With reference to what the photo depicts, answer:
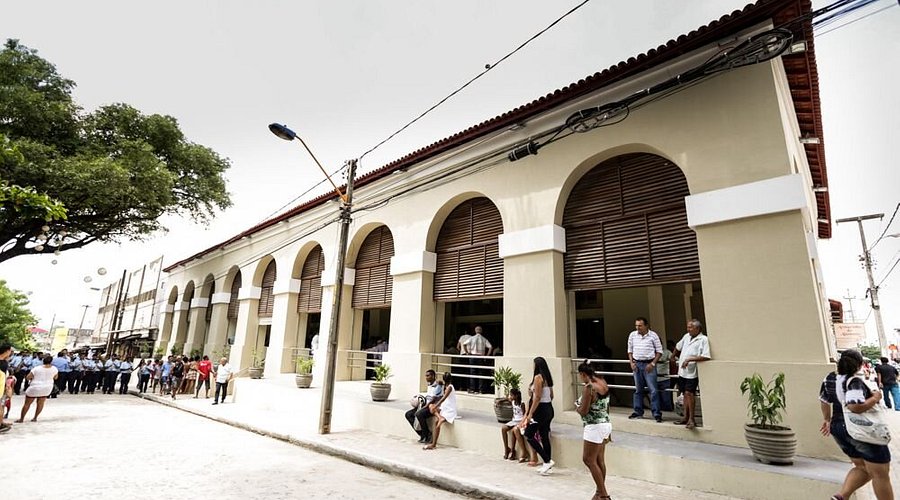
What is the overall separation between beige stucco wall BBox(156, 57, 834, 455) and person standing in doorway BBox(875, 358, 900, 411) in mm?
5132

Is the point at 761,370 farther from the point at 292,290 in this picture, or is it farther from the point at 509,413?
the point at 292,290

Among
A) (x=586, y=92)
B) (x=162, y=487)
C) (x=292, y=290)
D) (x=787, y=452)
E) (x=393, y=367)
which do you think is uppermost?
(x=586, y=92)

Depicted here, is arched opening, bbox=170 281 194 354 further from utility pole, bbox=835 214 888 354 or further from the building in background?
utility pole, bbox=835 214 888 354

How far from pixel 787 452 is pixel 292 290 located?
14.9 metres

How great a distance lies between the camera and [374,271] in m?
13.7

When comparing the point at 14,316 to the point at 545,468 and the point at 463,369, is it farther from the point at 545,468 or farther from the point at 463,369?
the point at 545,468

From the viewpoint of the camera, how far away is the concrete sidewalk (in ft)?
18.1

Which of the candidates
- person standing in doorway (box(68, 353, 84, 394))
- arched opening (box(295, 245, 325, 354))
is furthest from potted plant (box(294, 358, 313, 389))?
person standing in doorway (box(68, 353, 84, 394))

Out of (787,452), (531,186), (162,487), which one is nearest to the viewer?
(787,452)

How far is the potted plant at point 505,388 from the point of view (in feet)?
26.6

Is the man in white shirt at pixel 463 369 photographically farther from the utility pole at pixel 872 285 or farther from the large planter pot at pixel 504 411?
the utility pole at pixel 872 285

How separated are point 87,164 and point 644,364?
17343 mm

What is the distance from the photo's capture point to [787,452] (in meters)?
5.17

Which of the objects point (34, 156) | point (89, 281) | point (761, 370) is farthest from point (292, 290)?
point (89, 281)
